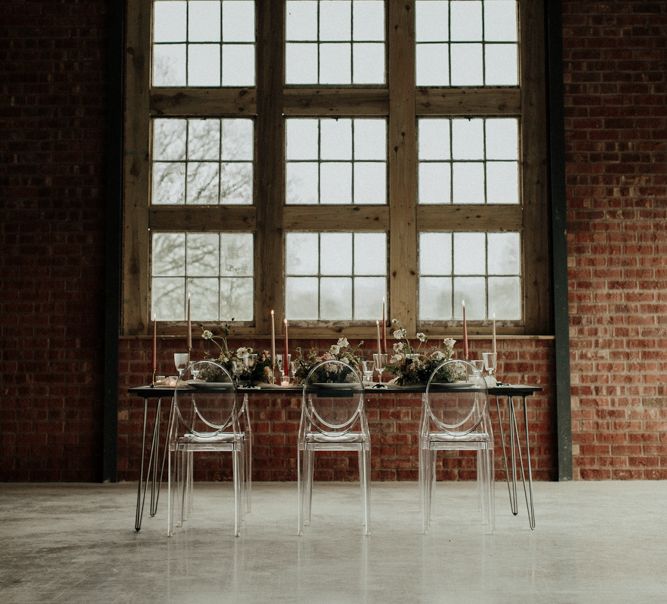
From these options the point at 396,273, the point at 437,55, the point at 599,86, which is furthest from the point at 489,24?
the point at 396,273

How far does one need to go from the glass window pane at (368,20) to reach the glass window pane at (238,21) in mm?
848

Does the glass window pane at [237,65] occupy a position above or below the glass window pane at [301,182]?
above

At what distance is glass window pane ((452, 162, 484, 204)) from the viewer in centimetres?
696

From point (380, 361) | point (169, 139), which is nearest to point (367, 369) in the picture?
point (380, 361)

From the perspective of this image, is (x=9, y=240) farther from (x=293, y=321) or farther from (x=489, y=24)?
(x=489, y=24)

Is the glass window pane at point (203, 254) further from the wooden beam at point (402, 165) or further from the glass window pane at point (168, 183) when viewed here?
the wooden beam at point (402, 165)

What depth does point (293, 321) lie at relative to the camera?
6844 mm

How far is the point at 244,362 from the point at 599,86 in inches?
150

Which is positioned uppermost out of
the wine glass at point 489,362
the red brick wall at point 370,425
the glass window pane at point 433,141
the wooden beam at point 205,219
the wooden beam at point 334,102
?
the wooden beam at point 334,102

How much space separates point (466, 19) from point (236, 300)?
299 cm

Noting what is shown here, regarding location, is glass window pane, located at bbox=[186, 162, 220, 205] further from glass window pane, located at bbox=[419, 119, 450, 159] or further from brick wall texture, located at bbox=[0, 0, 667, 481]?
glass window pane, located at bbox=[419, 119, 450, 159]

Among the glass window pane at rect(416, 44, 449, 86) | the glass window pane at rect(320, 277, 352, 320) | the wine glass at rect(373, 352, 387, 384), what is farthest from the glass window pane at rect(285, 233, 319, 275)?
the wine glass at rect(373, 352, 387, 384)

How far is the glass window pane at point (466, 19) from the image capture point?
7.03m

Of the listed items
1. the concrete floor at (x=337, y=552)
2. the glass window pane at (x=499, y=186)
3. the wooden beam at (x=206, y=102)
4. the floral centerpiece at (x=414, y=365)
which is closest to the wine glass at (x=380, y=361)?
the floral centerpiece at (x=414, y=365)
